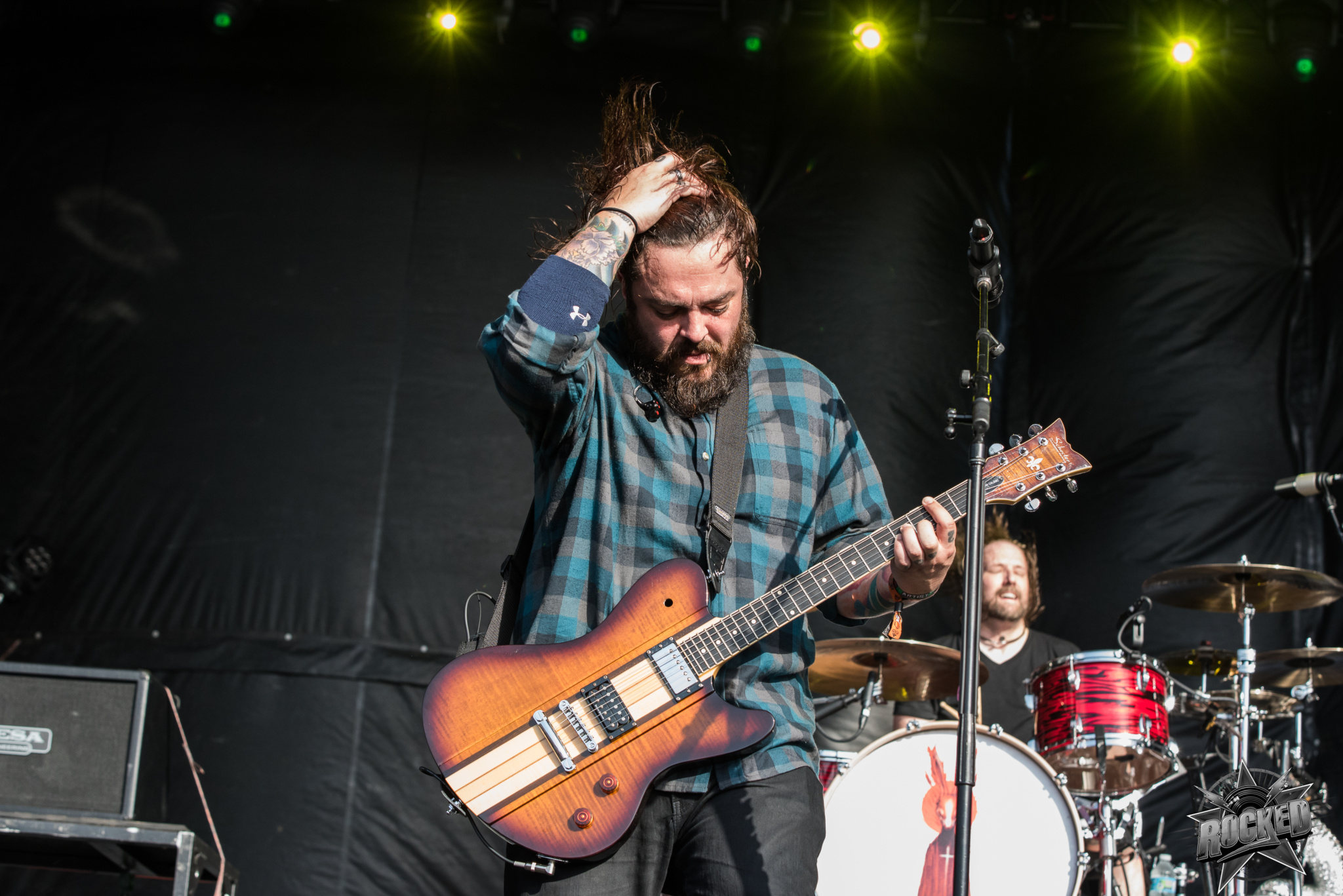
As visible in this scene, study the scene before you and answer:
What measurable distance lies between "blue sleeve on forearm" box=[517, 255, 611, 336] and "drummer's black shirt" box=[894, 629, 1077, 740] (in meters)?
3.93

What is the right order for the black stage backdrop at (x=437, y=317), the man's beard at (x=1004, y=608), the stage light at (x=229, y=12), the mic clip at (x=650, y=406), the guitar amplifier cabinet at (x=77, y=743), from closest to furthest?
the mic clip at (x=650, y=406), the guitar amplifier cabinet at (x=77, y=743), the black stage backdrop at (x=437, y=317), the man's beard at (x=1004, y=608), the stage light at (x=229, y=12)

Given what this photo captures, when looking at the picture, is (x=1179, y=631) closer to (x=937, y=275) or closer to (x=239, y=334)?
(x=937, y=275)

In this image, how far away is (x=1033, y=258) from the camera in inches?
285

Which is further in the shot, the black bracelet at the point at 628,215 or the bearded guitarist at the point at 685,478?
the black bracelet at the point at 628,215

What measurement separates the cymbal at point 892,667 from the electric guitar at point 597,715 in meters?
2.21

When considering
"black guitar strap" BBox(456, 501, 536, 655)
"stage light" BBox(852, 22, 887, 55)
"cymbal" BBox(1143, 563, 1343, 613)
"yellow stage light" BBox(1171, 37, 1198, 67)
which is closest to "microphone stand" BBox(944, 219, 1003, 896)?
"black guitar strap" BBox(456, 501, 536, 655)

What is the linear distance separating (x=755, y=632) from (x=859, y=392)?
404cm

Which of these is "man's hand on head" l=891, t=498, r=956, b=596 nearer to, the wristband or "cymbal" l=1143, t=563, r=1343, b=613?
the wristband

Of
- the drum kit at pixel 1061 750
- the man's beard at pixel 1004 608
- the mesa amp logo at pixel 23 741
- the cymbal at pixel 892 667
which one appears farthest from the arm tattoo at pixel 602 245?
the man's beard at pixel 1004 608

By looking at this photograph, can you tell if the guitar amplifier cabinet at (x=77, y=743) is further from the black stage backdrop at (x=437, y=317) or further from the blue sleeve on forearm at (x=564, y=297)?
the black stage backdrop at (x=437, y=317)

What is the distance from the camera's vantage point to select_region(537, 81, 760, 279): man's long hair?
9.68 feet

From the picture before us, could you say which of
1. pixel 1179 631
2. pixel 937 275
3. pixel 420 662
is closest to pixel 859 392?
pixel 937 275

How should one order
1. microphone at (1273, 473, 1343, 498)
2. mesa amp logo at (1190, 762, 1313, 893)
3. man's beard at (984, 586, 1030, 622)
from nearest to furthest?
mesa amp logo at (1190, 762, 1313, 893), microphone at (1273, 473, 1343, 498), man's beard at (984, 586, 1030, 622)

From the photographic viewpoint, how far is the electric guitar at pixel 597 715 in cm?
252
